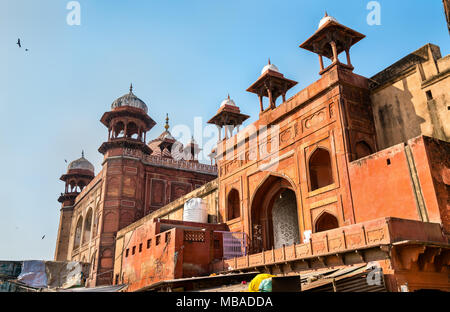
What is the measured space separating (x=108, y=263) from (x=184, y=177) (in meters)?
7.58

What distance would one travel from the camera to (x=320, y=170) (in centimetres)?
1445

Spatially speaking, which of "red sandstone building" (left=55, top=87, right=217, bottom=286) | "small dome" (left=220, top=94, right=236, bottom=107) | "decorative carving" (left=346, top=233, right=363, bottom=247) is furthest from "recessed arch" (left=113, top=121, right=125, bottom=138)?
"decorative carving" (left=346, top=233, right=363, bottom=247)

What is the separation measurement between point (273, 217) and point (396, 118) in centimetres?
641

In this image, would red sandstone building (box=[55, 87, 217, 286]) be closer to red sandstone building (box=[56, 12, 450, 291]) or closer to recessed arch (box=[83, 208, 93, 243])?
recessed arch (box=[83, 208, 93, 243])

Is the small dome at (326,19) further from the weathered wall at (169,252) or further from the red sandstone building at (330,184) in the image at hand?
the weathered wall at (169,252)

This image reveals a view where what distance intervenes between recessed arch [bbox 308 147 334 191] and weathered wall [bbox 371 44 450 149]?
1878 mm

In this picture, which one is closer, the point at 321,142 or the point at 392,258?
the point at 392,258

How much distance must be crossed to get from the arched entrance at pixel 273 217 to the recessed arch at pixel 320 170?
1.27 metres

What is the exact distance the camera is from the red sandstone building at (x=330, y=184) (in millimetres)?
9445

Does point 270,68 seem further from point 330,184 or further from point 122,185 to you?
point 122,185

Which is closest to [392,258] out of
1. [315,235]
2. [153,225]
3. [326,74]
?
[315,235]

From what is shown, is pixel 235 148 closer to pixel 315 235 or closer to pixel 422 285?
pixel 315 235

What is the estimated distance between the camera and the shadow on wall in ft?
41.4
